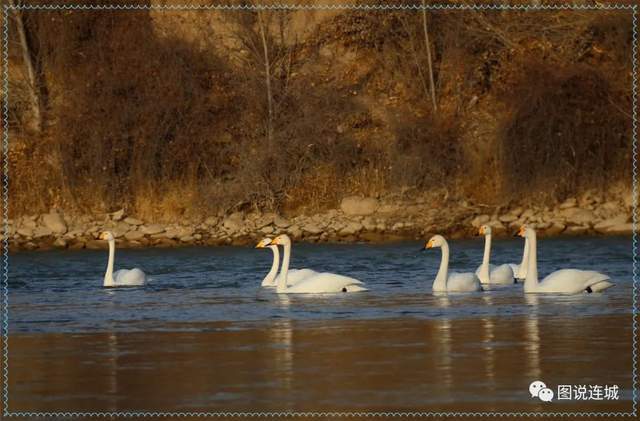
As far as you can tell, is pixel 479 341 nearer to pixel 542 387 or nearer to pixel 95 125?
pixel 542 387

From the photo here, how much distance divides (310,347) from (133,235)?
20592mm

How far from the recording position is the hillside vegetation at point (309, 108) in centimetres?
3569

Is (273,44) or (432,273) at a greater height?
(273,44)

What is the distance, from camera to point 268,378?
12445 millimetres

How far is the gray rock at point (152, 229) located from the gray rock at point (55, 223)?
1.82 metres

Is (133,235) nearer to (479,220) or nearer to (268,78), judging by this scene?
(268,78)

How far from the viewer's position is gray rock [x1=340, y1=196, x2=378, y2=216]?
34875 mm

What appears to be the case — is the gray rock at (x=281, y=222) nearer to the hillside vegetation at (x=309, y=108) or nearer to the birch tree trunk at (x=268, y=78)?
the hillside vegetation at (x=309, y=108)

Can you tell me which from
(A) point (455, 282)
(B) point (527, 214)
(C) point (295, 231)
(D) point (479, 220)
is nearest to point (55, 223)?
(C) point (295, 231)

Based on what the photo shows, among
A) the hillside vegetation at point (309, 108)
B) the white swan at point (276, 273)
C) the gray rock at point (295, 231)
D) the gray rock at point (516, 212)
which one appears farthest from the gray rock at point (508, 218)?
the white swan at point (276, 273)

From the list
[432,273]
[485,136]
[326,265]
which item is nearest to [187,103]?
[485,136]

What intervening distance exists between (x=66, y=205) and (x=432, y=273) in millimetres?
14047

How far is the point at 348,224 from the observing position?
34.0 meters

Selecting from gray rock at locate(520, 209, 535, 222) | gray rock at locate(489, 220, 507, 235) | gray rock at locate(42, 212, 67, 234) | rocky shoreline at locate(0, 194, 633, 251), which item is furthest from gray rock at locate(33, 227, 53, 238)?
gray rock at locate(520, 209, 535, 222)
